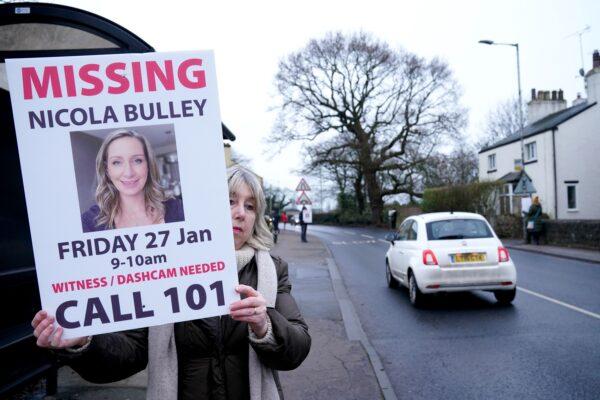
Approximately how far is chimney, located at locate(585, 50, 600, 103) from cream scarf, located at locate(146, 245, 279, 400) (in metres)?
34.5

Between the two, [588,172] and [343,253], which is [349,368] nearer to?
[343,253]

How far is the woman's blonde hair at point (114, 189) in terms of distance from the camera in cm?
179

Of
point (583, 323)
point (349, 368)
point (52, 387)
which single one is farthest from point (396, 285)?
point (52, 387)

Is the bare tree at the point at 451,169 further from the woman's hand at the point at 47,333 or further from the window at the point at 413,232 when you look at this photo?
the woman's hand at the point at 47,333

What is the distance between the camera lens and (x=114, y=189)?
180 centimetres

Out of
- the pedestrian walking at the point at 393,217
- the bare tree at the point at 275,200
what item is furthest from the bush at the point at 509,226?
the pedestrian walking at the point at 393,217

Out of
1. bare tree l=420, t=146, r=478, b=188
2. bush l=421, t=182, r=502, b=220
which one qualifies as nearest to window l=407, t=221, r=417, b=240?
bush l=421, t=182, r=502, b=220

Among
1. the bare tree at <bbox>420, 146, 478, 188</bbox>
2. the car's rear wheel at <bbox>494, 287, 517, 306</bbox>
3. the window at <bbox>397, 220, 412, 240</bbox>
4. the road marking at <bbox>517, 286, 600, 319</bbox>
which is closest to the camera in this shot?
the road marking at <bbox>517, 286, 600, 319</bbox>

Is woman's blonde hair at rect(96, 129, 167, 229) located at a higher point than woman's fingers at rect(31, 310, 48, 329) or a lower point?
higher

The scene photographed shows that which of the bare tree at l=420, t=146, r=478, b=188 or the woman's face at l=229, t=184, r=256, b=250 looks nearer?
the woman's face at l=229, t=184, r=256, b=250

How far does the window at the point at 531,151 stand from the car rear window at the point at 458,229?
2791cm

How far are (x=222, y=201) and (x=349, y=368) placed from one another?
13.3ft

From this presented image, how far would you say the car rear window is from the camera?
8805 mm

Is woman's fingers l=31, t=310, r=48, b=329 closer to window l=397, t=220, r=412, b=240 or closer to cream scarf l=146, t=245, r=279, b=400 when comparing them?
cream scarf l=146, t=245, r=279, b=400
